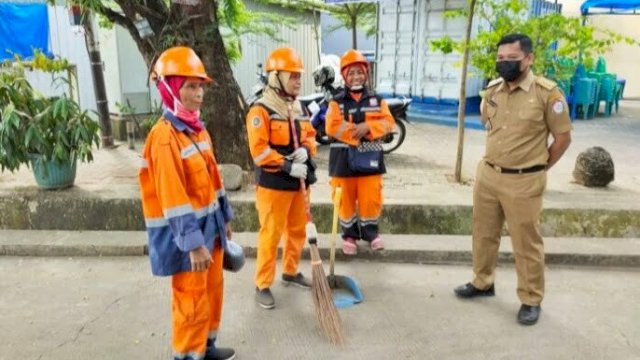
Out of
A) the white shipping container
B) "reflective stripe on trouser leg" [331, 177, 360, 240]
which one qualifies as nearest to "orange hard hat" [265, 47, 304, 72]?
"reflective stripe on trouser leg" [331, 177, 360, 240]

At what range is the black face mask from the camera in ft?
10.8

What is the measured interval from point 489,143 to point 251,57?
9.08m

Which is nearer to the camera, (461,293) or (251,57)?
(461,293)

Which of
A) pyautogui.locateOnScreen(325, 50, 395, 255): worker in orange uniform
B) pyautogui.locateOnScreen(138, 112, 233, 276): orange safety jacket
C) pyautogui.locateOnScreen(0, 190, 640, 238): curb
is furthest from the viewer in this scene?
pyautogui.locateOnScreen(0, 190, 640, 238): curb

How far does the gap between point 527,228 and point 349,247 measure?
161 centimetres

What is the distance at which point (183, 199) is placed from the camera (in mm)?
2498

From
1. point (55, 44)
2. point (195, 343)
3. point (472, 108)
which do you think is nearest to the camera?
point (195, 343)

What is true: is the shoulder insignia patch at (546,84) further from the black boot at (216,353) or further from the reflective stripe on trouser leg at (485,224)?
the black boot at (216,353)

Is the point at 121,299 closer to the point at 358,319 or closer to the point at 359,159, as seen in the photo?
the point at 358,319

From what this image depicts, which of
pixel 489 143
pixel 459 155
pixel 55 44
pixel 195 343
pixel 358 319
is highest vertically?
pixel 55 44

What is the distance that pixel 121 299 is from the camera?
152 inches

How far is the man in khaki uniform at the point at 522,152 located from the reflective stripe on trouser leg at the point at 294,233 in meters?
1.24

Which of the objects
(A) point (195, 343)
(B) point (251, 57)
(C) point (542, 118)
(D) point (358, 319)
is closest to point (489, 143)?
(C) point (542, 118)

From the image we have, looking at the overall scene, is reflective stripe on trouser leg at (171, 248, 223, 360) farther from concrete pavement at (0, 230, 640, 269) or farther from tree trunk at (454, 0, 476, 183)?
tree trunk at (454, 0, 476, 183)
